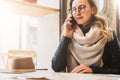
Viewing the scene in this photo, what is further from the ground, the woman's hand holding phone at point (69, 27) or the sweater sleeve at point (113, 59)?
the woman's hand holding phone at point (69, 27)

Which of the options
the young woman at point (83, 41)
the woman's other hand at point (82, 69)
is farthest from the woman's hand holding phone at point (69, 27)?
the woman's other hand at point (82, 69)

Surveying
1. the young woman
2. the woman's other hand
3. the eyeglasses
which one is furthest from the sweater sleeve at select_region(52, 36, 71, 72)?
the eyeglasses

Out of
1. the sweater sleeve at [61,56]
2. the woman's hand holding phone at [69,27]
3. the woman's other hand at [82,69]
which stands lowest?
the woman's other hand at [82,69]

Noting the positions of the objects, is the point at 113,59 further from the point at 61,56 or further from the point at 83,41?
the point at 61,56

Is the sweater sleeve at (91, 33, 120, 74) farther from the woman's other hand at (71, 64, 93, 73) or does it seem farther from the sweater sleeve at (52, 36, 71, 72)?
A: the sweater sleeve at (52, 36, 71, 72)

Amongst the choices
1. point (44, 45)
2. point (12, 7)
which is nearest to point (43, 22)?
point (44, 45)

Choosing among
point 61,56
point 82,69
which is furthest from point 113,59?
point 61,56

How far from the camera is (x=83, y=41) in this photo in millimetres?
1643

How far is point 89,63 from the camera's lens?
1.62m

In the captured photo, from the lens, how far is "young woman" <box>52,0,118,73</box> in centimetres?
158

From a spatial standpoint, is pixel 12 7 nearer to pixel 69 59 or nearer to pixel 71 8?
pixel 71 8

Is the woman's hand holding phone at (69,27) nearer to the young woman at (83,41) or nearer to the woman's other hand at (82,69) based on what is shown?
the young woman at (83,41)

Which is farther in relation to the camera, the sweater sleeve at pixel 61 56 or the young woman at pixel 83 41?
the sweater sleeve at pixel 61 56

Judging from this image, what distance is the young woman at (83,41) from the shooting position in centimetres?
158
